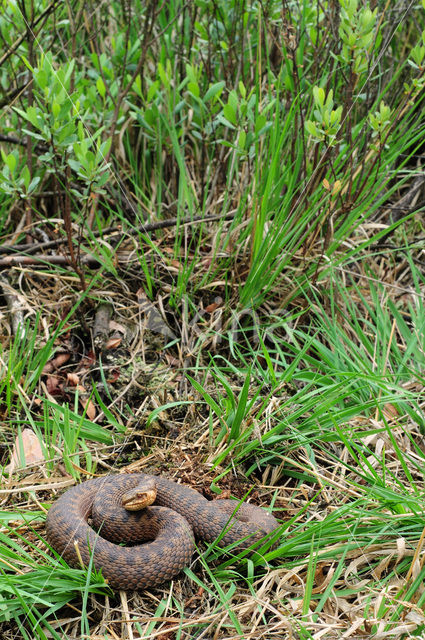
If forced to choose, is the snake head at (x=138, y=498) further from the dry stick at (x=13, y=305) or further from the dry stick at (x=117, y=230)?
the dry stick at (x=117, y=230)

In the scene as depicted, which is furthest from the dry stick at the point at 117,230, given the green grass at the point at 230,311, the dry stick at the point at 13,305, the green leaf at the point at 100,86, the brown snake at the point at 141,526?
the brown snake at the point at 141,526

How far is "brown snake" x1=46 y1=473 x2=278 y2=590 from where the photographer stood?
3111 millimetres

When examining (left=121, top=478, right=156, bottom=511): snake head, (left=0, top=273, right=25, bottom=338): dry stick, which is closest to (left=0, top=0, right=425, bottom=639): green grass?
(left=0, top=273, right=25, bottom=338): dry stick

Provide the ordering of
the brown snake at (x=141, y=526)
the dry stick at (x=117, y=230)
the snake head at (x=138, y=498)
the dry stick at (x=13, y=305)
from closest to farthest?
the brown snake at (x=141, y=526)
the snake head at (x=138, y=498)
the dry stick at (x=13, y=305)
the dry stick at (x=117, y=230)

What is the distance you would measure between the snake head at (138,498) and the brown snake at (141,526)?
6cm

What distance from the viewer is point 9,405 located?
4.07 metres

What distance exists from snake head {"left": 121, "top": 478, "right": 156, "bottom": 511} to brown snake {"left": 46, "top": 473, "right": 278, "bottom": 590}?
0.20ft

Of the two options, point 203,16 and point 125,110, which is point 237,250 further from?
point 203,16

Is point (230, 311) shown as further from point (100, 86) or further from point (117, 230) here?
point (100, 86)

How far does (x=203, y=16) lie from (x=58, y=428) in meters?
4.28

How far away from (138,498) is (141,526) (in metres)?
0.20

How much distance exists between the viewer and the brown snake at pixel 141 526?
3.11 metres

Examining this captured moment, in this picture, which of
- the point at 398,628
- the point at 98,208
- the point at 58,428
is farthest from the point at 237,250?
the point at 398,628

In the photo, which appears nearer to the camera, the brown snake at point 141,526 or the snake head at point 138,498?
the brown snake at point 141,526
